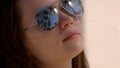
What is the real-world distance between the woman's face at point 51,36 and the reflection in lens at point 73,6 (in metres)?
0.02

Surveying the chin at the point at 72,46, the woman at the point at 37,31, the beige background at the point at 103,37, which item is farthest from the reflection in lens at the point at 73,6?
the beige background at the point at 103,37

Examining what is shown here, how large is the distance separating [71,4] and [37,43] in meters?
0.20

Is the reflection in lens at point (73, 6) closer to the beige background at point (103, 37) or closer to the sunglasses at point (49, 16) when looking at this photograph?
the sunglasses at point (49, 16)

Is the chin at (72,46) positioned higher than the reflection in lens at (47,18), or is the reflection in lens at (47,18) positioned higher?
the reflection in lens at (47,18)

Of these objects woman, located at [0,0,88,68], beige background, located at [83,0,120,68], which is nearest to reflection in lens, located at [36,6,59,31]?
woman, located at [0,0,88,68]

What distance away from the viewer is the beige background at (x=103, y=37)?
1543 millimetres

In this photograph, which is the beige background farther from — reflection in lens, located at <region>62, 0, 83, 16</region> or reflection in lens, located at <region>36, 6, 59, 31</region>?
reflection in lens, located at <region>36, 6, 59, 31</region>

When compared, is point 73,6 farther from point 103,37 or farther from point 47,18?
point 103,37

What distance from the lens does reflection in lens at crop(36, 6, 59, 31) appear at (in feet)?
3.17

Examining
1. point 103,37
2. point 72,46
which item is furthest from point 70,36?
point 103,37

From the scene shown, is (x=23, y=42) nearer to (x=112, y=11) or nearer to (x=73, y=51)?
(x=73, y=51)

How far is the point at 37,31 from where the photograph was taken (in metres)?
1.00

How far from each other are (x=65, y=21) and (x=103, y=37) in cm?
61

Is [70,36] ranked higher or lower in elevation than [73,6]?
lower
